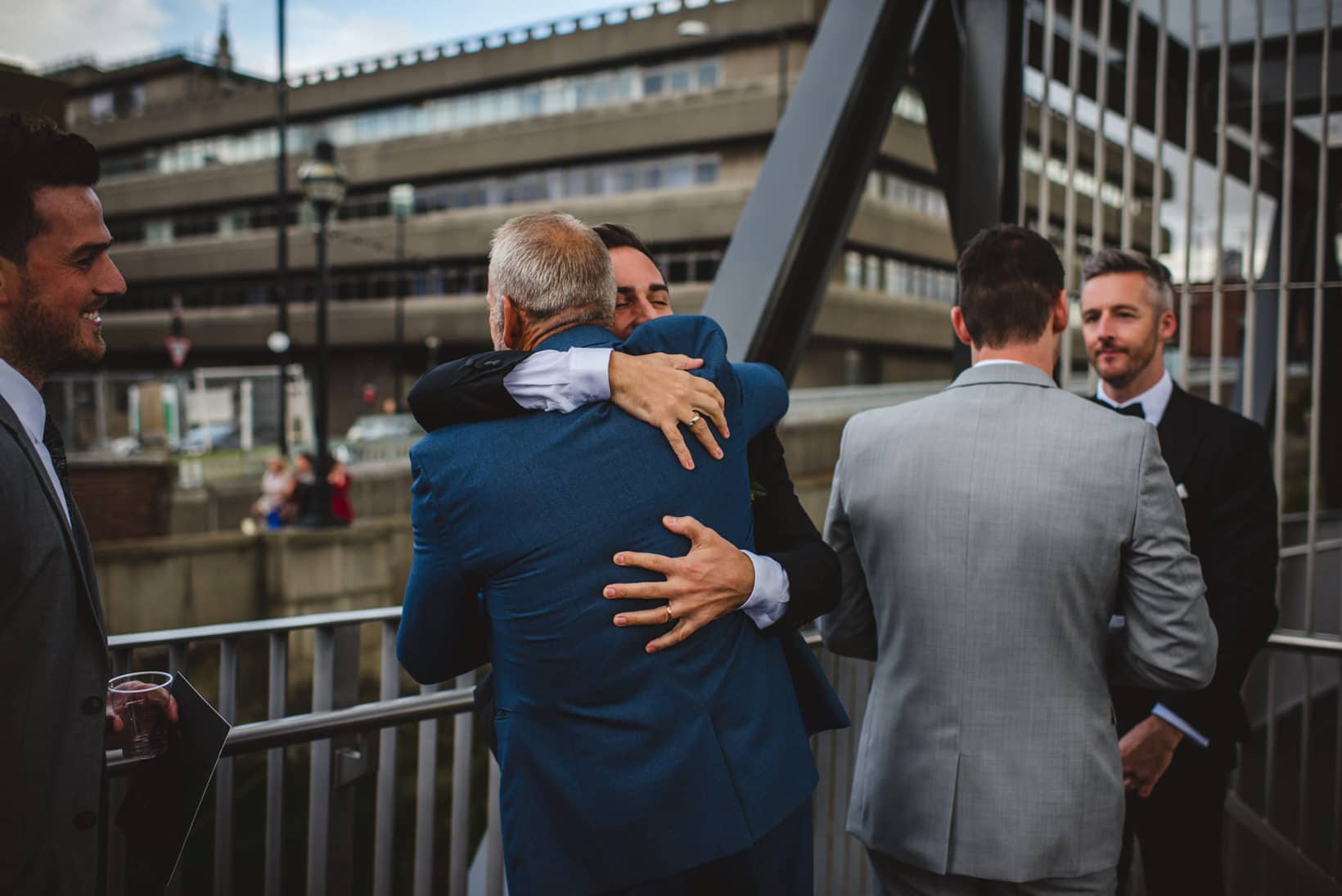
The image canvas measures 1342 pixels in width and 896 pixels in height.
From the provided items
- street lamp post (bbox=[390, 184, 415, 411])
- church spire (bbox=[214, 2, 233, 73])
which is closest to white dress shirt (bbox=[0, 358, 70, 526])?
street lamp post (bbox=[390, 184, 415, 411])

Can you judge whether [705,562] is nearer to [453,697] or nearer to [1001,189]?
[453,697]

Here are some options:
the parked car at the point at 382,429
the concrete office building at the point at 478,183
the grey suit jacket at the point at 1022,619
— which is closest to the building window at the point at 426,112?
the concrete office building at the point at 478,183

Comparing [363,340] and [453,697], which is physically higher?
[363,340]

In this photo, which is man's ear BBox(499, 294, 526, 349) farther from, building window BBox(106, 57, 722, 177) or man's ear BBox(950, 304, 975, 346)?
building window BBox(106, 57, 722, 177)

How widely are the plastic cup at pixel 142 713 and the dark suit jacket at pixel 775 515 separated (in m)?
0.57

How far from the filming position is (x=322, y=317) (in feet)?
41.8

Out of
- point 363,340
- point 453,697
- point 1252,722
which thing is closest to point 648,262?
point 453,697

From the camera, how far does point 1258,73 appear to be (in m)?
2.99

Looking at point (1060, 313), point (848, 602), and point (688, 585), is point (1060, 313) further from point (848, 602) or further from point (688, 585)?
point (688, 585)

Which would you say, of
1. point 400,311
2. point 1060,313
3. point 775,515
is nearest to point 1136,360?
point 1060,313

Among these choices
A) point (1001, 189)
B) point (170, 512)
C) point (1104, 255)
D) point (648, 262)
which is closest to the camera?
point (648, 262)

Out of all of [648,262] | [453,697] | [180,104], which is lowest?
[453,697]

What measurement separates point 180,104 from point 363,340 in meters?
19.6

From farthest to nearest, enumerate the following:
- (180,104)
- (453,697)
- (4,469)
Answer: (180,104), (453,697), (4,469)
